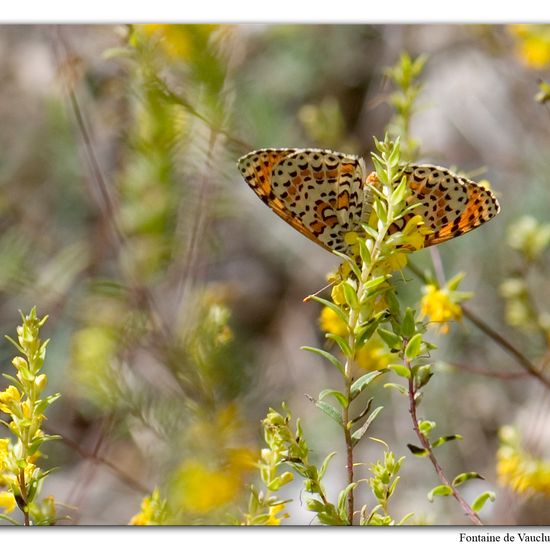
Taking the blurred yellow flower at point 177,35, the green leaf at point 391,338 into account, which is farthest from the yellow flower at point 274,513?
the blurred yellow flower at point 177,35

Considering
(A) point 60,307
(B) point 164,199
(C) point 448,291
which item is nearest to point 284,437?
(C) point 448,291

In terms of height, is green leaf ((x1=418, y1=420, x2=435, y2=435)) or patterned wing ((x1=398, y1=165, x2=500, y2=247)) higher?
patterned wing ((x1=398, y1=165, x2=500, y2=247))

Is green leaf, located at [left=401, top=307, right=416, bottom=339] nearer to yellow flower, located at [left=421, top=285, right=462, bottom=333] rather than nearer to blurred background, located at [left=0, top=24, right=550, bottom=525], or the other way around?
yellow flower, located at [left=421, top=285, right=462, bottom=333]

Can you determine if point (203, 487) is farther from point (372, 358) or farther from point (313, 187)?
point (313, 187)

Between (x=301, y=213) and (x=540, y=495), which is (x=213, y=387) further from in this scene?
(x=540, y=495)

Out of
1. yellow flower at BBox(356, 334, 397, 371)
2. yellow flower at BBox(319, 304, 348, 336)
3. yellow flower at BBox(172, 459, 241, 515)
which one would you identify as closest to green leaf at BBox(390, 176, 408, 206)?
yellow flower at BBox(319, 304, 348, 336)
